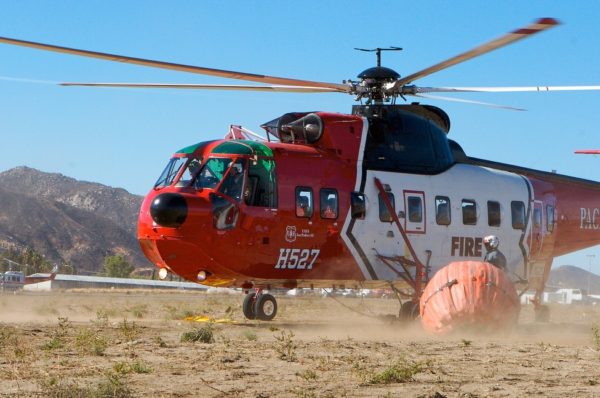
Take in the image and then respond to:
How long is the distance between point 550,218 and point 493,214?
2.50m

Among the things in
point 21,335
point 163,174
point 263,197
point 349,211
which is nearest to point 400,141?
point 349,211

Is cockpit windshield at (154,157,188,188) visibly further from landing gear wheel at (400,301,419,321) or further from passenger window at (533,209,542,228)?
passenger window at (533,209,542,228)

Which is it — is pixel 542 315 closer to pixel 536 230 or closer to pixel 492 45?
pixel 536 230

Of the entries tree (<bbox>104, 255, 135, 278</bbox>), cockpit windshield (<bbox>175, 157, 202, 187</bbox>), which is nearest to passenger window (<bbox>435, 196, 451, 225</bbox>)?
cockpit windshield (<bbox>175, 157, 202, 187</bbox>)

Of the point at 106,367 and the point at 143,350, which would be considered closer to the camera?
the point at 106,367

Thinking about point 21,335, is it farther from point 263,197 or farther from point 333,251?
point 333,251

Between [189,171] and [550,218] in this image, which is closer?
[189,171]

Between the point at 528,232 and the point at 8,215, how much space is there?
604ft

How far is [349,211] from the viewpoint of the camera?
65.0 ft

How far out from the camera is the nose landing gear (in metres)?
20.2

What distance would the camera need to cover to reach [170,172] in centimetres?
1872

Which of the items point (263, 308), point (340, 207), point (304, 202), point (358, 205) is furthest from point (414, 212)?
point (263, 308)

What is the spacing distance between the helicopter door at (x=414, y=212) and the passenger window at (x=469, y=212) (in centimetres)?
128

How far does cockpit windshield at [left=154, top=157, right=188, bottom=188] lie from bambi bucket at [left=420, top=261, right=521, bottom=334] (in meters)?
5.78
